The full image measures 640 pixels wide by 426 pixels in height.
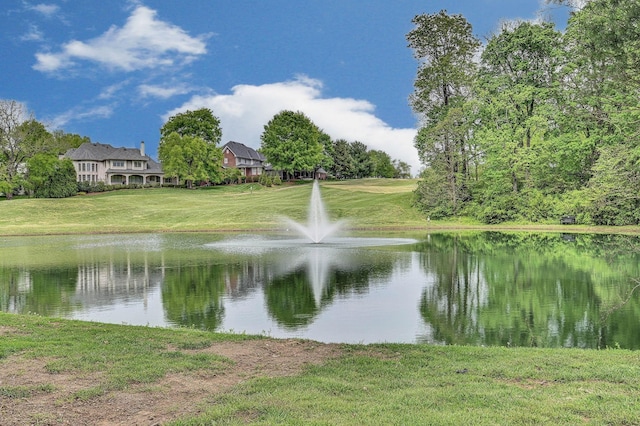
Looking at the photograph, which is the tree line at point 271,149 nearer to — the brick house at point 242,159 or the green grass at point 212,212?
the brick house at point 242,159

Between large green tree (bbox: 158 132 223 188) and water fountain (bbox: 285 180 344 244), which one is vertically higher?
large green tree (bbox: 158 132 223 188)

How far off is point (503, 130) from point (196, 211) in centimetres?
3082

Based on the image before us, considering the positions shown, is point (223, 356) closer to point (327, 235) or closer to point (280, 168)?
point (327, 235)

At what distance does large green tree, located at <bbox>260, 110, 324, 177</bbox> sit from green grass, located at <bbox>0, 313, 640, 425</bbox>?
72210 mm

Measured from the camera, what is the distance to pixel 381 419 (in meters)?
5.19

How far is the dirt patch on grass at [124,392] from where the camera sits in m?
5.62

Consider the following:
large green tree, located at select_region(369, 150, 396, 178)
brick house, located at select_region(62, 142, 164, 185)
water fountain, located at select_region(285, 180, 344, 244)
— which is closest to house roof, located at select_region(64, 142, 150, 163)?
brick house, located at select_region(62, 142, 164, 185)

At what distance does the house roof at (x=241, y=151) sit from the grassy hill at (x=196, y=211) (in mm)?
29590

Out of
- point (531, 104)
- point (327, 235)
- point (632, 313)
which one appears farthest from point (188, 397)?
point (531, 104)

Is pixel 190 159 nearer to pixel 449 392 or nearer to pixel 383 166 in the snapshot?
pixel 383 166

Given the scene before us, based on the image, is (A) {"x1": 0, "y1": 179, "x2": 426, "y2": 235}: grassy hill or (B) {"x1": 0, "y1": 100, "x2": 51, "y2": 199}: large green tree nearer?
(A) {"x1": 0, "y1": 179, "x2": 426, "y2": 235}: grassy hill

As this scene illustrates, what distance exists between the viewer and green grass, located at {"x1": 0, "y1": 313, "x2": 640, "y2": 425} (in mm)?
5324

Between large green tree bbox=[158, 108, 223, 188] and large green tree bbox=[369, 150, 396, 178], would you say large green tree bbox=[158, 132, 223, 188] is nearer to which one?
large green tree bbox=[158, 108, 223, 188]

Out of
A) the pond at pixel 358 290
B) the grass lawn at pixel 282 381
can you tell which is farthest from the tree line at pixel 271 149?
the grass lawn at pixel 282 381
